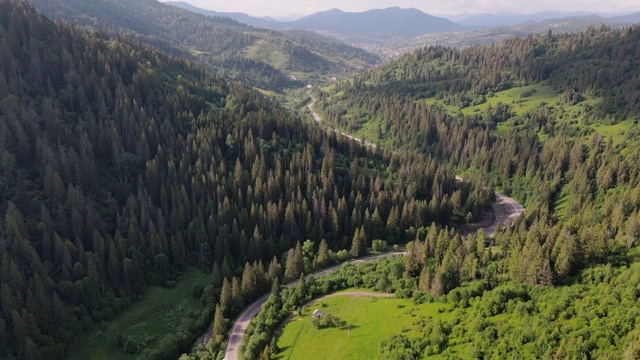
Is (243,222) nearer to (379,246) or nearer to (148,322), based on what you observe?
(148,322)

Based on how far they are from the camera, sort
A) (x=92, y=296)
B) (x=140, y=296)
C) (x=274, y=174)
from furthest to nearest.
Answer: (x=274, y=174) < (x=140, y=296) < (x=92, y=296)

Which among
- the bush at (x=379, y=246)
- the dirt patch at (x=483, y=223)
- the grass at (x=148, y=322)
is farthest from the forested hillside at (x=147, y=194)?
the bush at (x=379, y=246)

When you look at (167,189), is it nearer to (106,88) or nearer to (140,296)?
(140,296)

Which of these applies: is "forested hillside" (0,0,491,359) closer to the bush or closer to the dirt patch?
the dirt patch

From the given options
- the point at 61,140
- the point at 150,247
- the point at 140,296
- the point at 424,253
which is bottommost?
the point at 140,296

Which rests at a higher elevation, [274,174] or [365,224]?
[274,174]

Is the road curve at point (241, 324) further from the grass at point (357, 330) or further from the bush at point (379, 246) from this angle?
the bush at point (379, 246)

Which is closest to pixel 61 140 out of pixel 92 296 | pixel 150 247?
pixel 150 247
